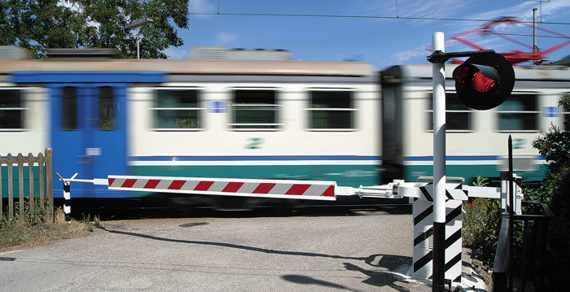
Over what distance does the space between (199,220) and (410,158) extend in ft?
15.3

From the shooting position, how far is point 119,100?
37.5ft

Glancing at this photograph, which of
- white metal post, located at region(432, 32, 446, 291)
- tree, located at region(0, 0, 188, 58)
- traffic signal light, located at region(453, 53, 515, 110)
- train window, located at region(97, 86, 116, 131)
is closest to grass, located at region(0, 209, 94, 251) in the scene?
train window, located at region(97, 86, 116, 131)

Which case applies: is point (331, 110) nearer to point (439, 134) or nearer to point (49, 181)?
point (49, 181)

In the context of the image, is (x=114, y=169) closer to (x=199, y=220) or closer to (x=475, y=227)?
(x=199, y=220)

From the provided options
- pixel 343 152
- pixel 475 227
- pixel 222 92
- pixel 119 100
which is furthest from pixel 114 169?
pixel 475 227

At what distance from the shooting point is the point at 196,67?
1167 centimetres

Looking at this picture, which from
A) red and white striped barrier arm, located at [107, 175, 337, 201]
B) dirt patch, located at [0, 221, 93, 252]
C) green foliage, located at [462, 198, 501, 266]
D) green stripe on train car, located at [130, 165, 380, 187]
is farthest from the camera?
green stripe on train car, located at [130, 165, 380, 187]

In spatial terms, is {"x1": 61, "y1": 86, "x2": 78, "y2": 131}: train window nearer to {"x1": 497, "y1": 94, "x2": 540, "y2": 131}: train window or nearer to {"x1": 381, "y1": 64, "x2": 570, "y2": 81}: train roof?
{"x1": 381, "y1": 64, "x2": 570, "y2": 81}: train roof

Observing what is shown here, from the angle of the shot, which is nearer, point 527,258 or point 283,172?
point 527,258

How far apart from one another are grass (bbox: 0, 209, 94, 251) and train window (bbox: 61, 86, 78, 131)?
201 centimetres

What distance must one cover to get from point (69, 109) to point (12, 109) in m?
1.14

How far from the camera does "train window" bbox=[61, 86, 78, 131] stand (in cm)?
1145

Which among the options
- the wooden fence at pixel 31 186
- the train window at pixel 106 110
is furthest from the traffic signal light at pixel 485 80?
the train window at pixel 106 110

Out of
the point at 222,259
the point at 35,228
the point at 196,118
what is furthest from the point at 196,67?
the point at 222,259
